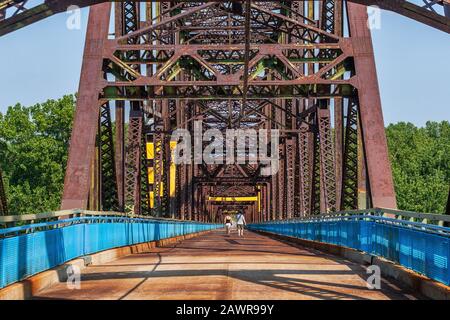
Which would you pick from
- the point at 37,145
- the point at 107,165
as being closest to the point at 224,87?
the point at 107,165

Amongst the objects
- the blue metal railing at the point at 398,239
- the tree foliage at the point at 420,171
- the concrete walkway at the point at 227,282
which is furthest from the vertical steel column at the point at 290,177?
the tree foliage at the point at 420,171

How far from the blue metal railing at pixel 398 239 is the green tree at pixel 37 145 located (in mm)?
73895

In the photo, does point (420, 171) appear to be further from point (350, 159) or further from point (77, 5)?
point (77, 5)

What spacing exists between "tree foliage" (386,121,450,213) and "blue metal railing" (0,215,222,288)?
82256 millimetres

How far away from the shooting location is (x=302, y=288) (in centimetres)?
1108

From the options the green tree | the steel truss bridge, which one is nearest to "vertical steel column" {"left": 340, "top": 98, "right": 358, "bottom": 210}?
the steel truss bridge

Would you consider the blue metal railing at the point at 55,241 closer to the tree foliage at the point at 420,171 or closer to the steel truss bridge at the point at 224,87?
the steel truss bridge at the point at 224,87

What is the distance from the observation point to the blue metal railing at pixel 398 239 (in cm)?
1042

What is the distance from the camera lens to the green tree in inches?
3676

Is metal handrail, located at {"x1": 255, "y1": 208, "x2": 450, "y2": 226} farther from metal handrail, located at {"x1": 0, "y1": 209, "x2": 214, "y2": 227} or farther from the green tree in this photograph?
the green tree

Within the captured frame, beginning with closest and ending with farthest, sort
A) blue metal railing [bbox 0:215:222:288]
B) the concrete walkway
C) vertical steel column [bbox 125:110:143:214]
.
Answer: the concrete walkway
blue metal railing [bbox 0:215:222:288]
vertical steel column [bbox 125:110:143:214]
